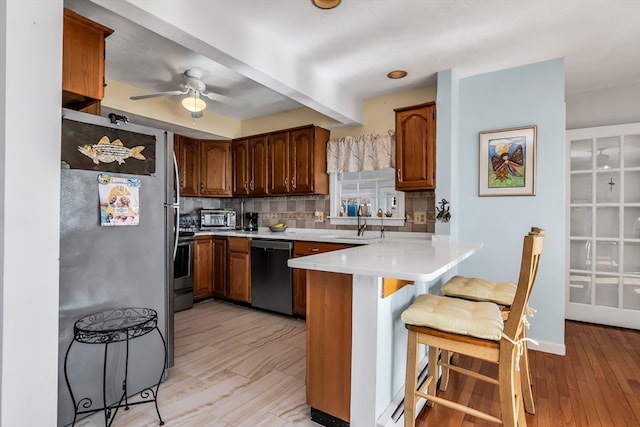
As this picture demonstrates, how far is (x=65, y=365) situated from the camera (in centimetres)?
170

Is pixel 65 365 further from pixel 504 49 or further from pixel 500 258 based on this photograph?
pixel 504 49

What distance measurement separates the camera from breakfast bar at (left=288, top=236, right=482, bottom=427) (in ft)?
5.15

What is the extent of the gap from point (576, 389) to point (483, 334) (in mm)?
1458

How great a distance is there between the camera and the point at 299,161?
13.4ft

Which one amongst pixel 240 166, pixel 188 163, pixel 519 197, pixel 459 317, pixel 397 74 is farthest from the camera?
pixel 240 166

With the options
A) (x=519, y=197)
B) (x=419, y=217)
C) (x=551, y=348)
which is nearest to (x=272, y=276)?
(x=419, y=217)

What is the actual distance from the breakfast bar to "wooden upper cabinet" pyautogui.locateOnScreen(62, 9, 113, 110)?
1643mm

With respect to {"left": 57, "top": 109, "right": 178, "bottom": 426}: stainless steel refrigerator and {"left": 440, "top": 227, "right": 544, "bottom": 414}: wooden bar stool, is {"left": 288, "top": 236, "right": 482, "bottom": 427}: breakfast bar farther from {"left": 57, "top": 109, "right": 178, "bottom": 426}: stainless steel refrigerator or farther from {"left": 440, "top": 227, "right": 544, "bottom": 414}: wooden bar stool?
{"left": 57, "top": 109, "right": 178, "bottom": 426}: stainless steel refrigerator

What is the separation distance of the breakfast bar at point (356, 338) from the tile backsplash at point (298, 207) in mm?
1742

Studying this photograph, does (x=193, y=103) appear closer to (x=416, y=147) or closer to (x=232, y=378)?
(x=416, y=147)

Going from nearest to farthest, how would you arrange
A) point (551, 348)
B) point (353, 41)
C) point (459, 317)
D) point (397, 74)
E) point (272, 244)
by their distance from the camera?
point (459, 317)
point (353, 41)
point (551, 348)
point (397, 74)
point (272, 244)

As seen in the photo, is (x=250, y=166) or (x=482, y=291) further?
(x=250, y=166)

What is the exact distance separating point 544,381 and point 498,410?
Answer: 65 cm

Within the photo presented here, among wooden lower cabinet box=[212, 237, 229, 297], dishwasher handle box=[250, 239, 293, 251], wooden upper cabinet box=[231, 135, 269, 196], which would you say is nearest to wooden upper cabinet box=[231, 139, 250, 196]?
wooden upper cabinet box=[231, 135, 269, 196]
